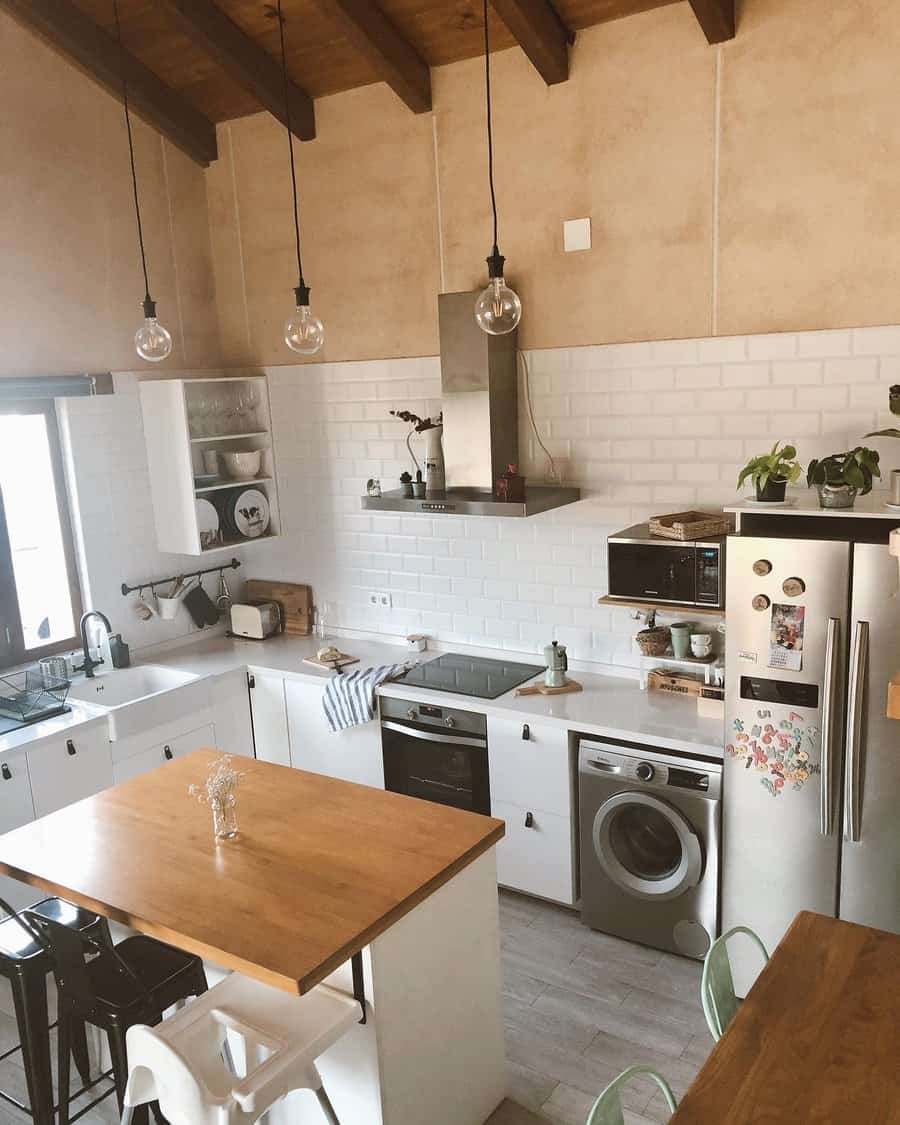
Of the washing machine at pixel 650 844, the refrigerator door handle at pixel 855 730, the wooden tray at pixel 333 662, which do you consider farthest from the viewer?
the wooden tray at pixel 333 662

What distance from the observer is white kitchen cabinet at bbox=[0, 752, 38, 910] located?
392 cm

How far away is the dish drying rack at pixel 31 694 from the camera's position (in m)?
4.26

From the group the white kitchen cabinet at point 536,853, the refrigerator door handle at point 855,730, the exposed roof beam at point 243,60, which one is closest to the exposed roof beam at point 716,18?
the exposed roof beam at point 243,60

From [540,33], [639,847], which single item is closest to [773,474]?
[639,847]

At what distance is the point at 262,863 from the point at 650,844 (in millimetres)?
1828

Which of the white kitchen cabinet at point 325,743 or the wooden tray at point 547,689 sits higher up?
the wooden tray at point 547,689

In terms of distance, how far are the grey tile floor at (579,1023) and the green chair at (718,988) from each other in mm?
810

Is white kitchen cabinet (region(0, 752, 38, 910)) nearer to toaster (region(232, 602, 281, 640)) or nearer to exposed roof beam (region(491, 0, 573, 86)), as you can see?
toaster (region(232, 602, 281, 640))

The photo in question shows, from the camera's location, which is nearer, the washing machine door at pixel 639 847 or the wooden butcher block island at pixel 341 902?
the wooden butcher block island at pixel 341 902

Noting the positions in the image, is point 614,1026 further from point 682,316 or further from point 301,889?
point 682,316

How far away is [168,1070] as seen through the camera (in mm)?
2152

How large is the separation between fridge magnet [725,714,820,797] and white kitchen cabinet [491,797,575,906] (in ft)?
3.01

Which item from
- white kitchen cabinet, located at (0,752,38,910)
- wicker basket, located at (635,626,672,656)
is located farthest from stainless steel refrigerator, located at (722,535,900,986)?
white kitchen cabinet, located at (0,752,38,910)

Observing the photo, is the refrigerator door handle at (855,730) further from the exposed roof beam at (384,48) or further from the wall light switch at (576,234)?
the exposed roof beam at (384,48)
